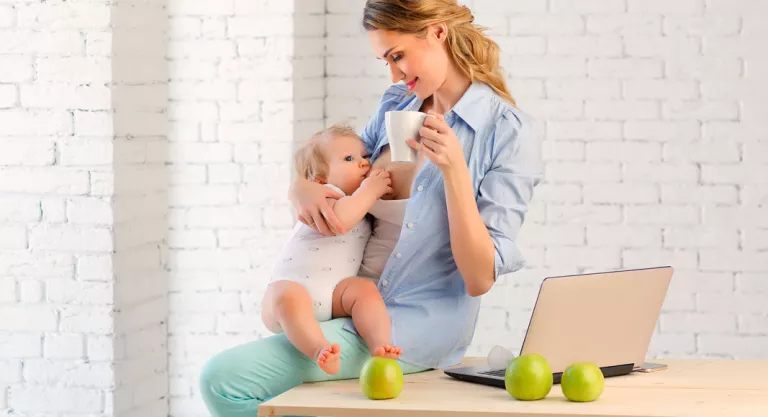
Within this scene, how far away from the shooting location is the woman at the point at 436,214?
6.75 ft

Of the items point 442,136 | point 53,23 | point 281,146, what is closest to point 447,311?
point 442,136

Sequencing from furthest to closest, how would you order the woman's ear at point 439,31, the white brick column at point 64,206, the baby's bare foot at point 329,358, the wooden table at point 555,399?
1. the white brick column at point 64,206
2. the woman's ear at point 439,31
3. the baby's bare foot at point 329,358
4. the wooden table at point 555,399

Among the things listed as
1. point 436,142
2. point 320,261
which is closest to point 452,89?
point 436,142

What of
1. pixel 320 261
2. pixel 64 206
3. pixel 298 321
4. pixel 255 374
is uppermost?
pixel 64 206

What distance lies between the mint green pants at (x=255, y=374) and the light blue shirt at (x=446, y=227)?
13 cm

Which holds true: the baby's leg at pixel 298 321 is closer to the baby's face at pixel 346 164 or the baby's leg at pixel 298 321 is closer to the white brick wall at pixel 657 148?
the baby's face at pixel 346 164

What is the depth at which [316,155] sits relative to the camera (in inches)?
92.2

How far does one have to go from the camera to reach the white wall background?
3326mm

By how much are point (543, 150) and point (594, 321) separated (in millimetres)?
1724

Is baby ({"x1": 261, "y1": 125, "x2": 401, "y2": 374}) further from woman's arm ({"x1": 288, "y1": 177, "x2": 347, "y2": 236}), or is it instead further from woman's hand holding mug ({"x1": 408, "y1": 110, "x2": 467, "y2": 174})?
woman's hand holding mug ({"x1": 408, "y1": 110, "x2": 467, "y2": 174})

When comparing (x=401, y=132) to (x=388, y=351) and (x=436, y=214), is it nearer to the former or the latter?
(x=436, y=214)

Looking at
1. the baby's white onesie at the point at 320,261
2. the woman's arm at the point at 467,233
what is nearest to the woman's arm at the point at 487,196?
the woman's arm at the point at 467,233

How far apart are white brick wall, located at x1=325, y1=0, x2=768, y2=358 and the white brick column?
4.37 ft

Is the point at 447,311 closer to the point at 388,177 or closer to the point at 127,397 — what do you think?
the point at 388,177
